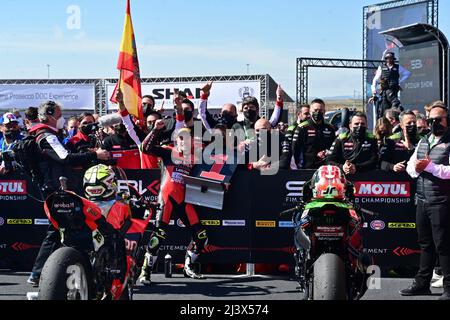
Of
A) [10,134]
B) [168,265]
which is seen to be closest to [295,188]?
[168,265]

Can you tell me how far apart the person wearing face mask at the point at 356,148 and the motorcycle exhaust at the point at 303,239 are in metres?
2.65

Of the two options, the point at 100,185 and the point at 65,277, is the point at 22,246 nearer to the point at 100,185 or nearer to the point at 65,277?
the point at 100,185

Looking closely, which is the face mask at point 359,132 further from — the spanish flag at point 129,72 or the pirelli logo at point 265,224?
the spanish flag at point 129,72

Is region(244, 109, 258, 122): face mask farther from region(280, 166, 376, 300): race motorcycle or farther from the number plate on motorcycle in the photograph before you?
the number plate on motorcycle

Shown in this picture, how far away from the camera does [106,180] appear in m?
6.57

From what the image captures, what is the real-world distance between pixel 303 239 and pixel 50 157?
3.51 m

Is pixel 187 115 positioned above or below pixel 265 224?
above

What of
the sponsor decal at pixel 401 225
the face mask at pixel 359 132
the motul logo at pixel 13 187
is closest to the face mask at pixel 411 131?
the face mask at pixel 359 132

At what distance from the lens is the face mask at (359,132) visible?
29.2 ft

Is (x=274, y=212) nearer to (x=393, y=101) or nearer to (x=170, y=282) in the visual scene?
(x=170, y=282)

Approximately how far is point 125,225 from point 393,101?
9.64 metres

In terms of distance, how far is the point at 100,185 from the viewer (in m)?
6.54

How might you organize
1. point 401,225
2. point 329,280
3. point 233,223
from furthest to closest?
point 233,223 < point 401,225 < point 329,280
